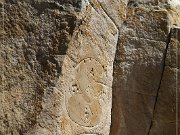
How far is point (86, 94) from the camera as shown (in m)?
2.81

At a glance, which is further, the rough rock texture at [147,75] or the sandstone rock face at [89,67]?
the rough rock texture at [147,75]

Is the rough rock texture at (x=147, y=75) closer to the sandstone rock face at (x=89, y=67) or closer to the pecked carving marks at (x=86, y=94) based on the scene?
the sandstone rock face at (x=89, y=67)

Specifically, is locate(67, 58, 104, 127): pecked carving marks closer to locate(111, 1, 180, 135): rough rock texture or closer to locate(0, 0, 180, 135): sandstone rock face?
locate(0, 0, 180, 135): sandstone rock face

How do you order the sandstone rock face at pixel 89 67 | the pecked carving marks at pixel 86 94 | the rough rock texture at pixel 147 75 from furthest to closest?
the rough rock texture at pixel 147 75
the pecked carving marks at pixel 86 94
the sandstone rock face at pixel 89 67

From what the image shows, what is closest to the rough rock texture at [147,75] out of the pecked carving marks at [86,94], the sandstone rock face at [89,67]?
the sandstone rock face at [89,67]

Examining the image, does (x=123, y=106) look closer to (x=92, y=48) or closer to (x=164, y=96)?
(x=164, y=96)

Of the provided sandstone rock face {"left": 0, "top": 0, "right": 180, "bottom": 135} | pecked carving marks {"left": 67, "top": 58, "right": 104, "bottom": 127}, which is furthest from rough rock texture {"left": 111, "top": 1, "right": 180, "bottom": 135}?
pecked carving marks {"left": 67, "top": 58, "right": 104, "bottom": 127}

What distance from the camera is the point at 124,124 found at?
313 centimetres

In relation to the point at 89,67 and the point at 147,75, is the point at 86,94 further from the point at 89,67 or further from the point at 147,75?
the point at 147,75

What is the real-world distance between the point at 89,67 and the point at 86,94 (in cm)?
18

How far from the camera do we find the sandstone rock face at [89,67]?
2527 mm

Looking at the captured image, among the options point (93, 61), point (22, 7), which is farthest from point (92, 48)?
point (22, 7)

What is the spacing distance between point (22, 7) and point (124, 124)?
3.71ft

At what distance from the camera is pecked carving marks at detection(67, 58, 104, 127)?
2721 millimetres
